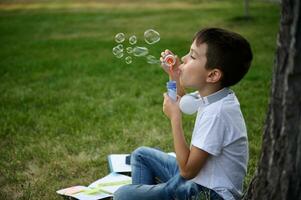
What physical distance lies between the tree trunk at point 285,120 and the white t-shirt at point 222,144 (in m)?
0.31

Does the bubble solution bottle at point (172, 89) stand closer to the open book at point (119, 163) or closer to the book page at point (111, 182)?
the book page at point (111, 182)

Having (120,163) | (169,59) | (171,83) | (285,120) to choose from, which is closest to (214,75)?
(171,83)

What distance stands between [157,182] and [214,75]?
80 centimetres

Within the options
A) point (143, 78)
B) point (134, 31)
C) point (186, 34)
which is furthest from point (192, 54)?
point (134, 31)

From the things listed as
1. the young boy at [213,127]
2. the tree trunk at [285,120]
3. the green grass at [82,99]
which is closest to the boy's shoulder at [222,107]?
the young boy at [213,127]

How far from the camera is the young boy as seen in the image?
2.45m

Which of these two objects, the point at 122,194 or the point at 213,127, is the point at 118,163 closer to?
the point at 122,194

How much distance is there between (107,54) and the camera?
8047 mm

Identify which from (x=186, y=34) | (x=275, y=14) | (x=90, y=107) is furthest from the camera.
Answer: (x=275, y=14)

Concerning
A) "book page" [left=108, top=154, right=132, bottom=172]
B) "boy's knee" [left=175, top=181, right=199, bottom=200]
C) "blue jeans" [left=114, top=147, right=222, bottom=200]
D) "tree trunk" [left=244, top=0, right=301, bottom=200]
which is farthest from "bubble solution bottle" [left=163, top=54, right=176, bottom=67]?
"book page" [left=108, top=154, right=132, bottom=172]

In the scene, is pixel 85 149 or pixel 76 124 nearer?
pixel 85 149

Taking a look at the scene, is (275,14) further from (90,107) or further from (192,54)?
(192,54)

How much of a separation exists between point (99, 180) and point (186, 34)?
6.83 m

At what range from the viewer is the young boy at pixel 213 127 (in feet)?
8.04
